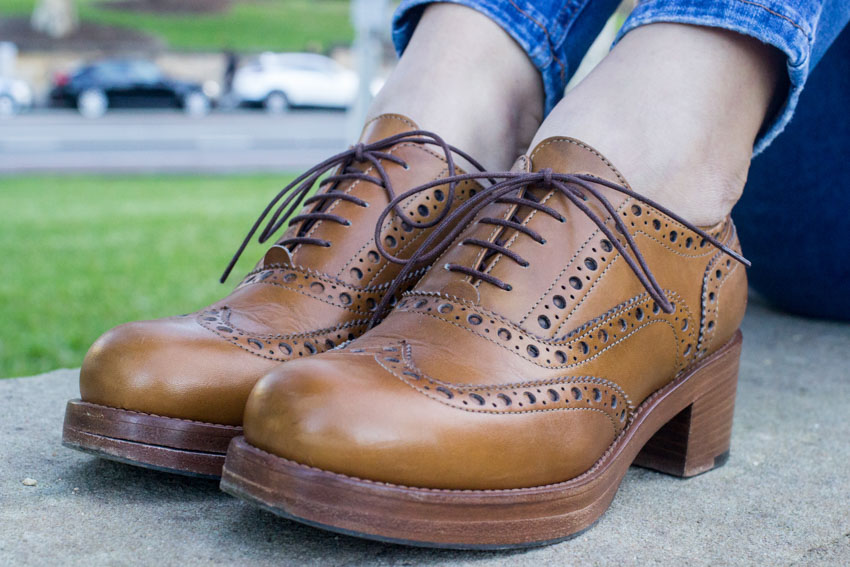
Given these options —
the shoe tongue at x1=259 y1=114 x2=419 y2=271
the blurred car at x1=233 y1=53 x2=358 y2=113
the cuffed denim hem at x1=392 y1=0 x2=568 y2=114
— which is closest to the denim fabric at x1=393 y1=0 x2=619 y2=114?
the cuffed denim hem at x1=392 y1=0 x2=568 y2=114

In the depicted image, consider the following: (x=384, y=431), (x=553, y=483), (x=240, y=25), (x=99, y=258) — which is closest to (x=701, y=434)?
(x=553, y=483)

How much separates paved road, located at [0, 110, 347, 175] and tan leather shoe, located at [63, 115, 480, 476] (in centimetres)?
1064

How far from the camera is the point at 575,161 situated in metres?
1.11

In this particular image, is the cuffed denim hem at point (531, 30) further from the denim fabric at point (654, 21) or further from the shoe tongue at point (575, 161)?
the shoe tongue at point (575, 161)

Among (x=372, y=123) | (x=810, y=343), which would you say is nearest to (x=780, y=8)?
(x=372, y=123)

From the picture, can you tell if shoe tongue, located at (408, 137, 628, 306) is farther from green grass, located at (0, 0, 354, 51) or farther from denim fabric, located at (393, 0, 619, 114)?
green grass, located at (0, 0, 354, 51)

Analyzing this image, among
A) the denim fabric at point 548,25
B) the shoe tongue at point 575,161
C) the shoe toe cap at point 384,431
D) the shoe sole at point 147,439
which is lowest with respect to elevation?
the shoe sole at point 147,439

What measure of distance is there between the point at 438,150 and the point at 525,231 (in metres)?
0.27

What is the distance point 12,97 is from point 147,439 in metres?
20.6

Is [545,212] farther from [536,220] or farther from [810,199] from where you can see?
[810,199]

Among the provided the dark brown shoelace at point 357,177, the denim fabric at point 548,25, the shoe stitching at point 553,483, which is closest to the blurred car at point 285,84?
the denim fabric at point 548,25

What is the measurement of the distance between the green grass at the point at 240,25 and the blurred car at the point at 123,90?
5290mm

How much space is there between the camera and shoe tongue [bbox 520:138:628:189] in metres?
1.10

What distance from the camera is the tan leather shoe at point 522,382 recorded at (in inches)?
34.4
